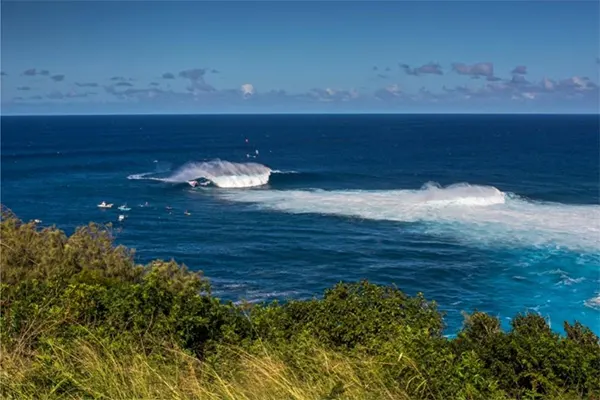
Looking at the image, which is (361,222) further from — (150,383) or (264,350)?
(150,383)

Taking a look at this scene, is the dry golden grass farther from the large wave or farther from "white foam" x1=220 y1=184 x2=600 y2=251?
the large wave

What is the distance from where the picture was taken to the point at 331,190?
66.8 metres

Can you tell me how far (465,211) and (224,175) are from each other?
30.9m

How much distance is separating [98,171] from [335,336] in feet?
260

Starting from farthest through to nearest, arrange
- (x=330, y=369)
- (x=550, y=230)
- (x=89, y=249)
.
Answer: (x=550, y=230)
(x=89, y=249)
(x=330, y=369)

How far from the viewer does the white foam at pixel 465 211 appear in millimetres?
44250

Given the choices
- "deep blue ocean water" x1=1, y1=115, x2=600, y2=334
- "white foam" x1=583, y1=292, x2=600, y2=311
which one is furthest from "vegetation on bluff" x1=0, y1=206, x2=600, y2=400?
"white foam" x1=583, y1=292, x2=600, y2=311

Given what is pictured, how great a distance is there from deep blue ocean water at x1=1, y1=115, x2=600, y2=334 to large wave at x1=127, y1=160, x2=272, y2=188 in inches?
9.1

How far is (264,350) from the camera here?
6.00m

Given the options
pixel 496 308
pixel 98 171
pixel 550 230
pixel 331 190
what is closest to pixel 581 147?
pixel 331 190

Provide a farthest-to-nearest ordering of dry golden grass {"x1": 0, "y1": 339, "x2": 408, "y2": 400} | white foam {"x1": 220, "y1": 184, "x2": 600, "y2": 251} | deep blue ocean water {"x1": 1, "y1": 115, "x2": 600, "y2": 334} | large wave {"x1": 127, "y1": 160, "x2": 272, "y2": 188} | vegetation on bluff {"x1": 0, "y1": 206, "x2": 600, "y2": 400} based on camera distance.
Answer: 1. large wave {"x1": 127, "y1": 160, "x2": 272, "y2": 188}
2. white foam {"x1": 220, "y1": 184, "x2": 600, "y2": 251}
3. deep blue ocean water {"x1": 1, "y1": 115, "x2": 600, "y2": 334}
4. vegetation on bluff {"x1": 0, "y1": 206, "x2": 600, "y2": 400}
5. dry golden grass {"x1": 0, "y1": 339, "x2": 408, "y2": 400}

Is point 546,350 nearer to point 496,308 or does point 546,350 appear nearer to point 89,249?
point 89,249

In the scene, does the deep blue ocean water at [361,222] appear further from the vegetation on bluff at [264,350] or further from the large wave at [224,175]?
the vegetation on bluff at [264,350]

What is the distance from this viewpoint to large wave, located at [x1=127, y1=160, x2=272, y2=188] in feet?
232
